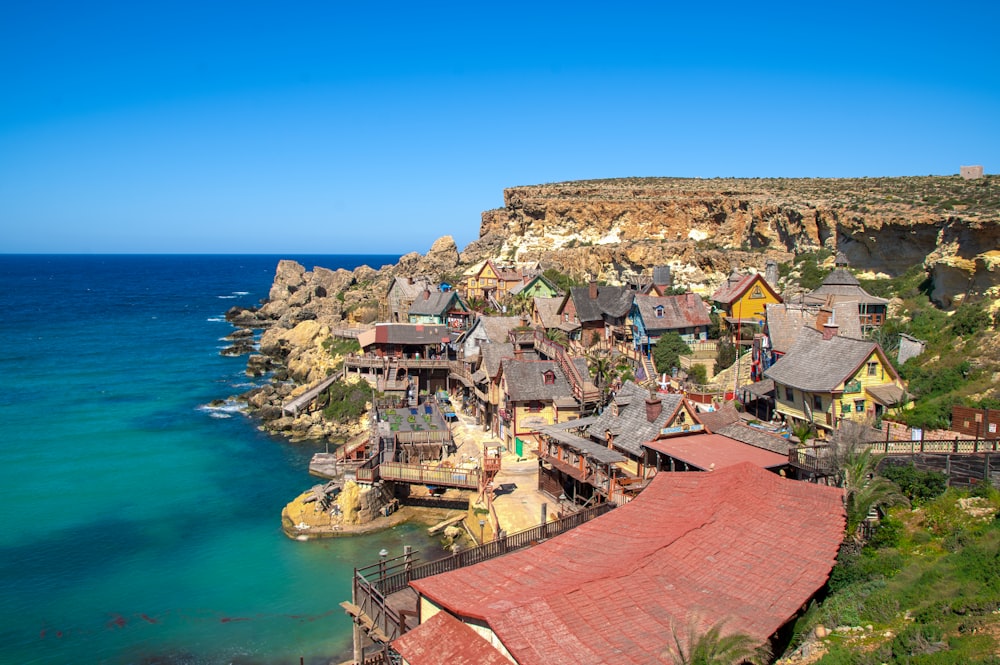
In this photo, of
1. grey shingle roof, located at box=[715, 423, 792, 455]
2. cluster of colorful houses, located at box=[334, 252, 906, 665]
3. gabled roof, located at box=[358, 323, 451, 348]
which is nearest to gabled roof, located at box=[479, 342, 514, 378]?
cluster of colorful houses, located at box=[334, 252, 906, 665]

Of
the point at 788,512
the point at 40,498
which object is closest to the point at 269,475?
the point at 40,498

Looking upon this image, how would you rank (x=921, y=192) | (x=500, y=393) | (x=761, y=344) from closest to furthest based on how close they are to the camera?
(x=761, y=344) < (x=500, y=393) < (x=921, y=192)

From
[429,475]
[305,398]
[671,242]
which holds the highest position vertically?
[671,242]

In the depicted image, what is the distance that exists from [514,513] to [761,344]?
16577 millimetres

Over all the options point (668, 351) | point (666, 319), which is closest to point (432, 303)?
point (666, 319)

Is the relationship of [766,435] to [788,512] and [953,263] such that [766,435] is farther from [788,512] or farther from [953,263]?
[953,263]

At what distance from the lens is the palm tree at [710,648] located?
1328 centimetres

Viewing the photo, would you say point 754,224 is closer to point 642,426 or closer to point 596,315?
point 596,315

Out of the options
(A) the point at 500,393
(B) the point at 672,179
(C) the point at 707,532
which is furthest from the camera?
(B) the point at 672,179

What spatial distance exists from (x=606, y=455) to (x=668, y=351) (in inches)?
630

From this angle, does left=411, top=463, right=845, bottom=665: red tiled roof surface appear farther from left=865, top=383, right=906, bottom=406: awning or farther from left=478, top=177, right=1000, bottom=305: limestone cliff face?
left=478, top=177, right=1000, bottom=305: limestone cliff face

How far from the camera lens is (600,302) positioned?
52344 mm

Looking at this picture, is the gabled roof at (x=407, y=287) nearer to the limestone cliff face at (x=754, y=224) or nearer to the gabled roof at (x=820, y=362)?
the limestone cliff face at (x=754, y=224)

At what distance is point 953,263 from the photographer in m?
38.3
